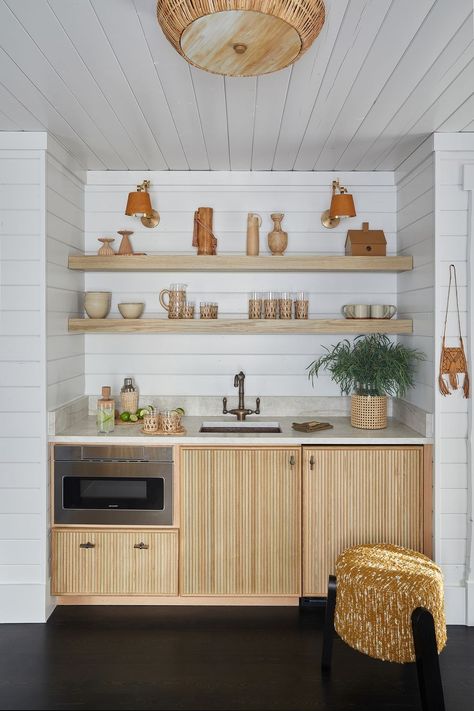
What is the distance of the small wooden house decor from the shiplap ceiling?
442 millimetres

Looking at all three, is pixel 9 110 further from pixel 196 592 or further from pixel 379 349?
pixel 196 592

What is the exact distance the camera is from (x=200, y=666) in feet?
8.07

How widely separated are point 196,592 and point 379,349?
5.61 ft

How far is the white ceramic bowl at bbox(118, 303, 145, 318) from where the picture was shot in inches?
133

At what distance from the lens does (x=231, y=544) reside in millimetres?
2992

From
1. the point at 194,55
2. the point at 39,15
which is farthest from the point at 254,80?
the point at 39,15

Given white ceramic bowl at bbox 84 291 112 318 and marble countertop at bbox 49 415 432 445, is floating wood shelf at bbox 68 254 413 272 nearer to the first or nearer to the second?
white ceramic bowl at bbox 84 291 112 318

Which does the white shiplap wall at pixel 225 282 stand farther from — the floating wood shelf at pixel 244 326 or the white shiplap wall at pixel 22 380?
the white shiplap wall at pixel 22 380

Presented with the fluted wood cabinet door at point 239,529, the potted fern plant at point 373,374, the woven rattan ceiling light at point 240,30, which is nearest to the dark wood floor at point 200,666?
the fluted wood cabinet door at point 239,529

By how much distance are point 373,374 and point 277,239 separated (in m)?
1.00

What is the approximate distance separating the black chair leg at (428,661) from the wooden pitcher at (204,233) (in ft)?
7.30

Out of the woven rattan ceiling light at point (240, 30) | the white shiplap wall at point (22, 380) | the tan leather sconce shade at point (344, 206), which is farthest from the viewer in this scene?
the tan leather sconce shade at point (344, 206)

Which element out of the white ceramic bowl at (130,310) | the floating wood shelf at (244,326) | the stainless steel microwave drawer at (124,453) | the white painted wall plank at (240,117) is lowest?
the stainless steel microwave drawer at (124,453)

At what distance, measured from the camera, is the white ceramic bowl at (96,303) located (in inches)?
132
